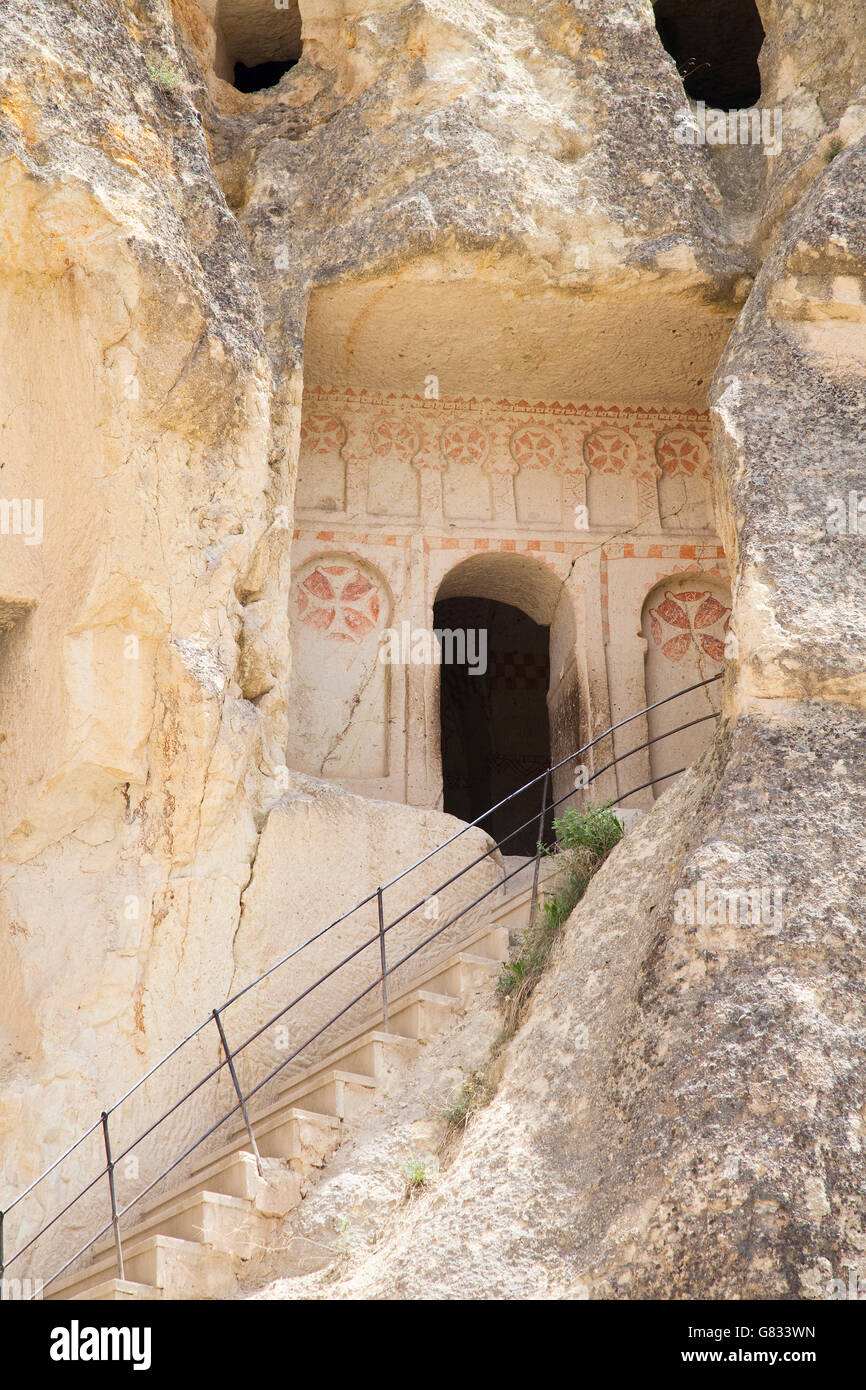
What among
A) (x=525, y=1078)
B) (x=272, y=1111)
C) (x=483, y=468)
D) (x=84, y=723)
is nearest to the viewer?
(x=525, y=1078)

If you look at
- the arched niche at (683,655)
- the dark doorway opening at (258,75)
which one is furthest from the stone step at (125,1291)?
the dark doorway opening at (258,75)

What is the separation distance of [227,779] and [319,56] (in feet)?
19.0

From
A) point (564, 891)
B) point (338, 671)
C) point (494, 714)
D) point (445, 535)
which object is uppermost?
point (445, 535)

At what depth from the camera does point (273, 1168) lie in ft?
22.8

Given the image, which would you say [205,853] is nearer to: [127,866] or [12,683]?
[127,866]

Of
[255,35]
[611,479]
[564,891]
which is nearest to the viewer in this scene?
[564,891]

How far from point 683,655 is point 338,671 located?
268 centimetres

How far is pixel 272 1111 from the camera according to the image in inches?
297

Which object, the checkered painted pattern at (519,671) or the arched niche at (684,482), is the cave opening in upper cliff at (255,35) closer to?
the arched niche at (684,482)

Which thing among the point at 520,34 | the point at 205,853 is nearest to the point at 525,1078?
the point at 205,853

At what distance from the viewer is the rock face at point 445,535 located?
18.9ft

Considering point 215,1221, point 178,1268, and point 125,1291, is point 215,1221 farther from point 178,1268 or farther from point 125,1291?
point 125,1291

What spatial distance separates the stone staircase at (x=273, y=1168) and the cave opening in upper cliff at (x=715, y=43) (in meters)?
8.88

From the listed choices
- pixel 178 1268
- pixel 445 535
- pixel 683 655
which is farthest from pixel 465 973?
pixel 445 535
